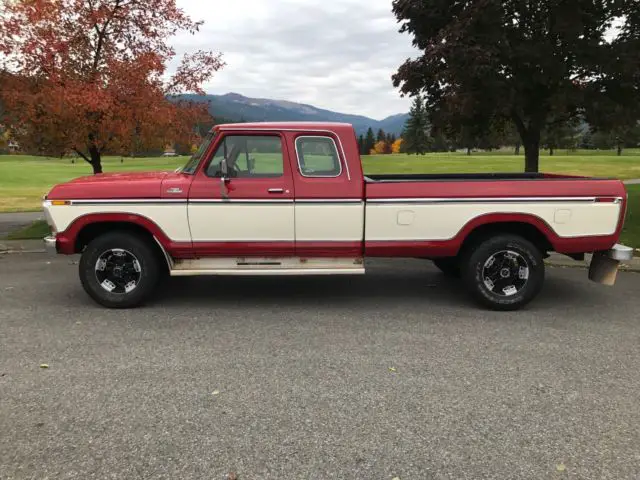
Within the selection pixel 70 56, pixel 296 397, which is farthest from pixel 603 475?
pixel 70 56

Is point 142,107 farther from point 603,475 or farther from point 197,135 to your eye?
point 603,475

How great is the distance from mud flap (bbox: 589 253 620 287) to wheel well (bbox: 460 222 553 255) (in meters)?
0.59

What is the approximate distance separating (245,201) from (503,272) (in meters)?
2.99

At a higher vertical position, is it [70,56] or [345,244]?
[70,56]

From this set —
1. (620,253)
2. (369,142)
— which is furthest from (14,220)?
(369,142)

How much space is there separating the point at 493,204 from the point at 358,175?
151cm

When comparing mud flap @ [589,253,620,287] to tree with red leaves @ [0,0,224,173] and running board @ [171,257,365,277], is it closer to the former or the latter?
running board @ [171,257,365,277]

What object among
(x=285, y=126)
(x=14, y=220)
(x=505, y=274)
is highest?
(x=285, y=126)

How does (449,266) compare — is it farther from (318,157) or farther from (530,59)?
(530,59)

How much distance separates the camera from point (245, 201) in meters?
5.64

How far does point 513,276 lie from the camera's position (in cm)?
581

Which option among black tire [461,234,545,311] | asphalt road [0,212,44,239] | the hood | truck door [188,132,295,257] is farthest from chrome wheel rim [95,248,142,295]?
asphalt road [0,212,44,239]

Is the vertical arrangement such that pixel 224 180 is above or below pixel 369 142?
below

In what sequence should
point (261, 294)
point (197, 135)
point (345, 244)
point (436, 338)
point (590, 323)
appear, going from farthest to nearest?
point (197, 135), point (261, 294), point (345, 244), point (590, 323), point (436, 338)
